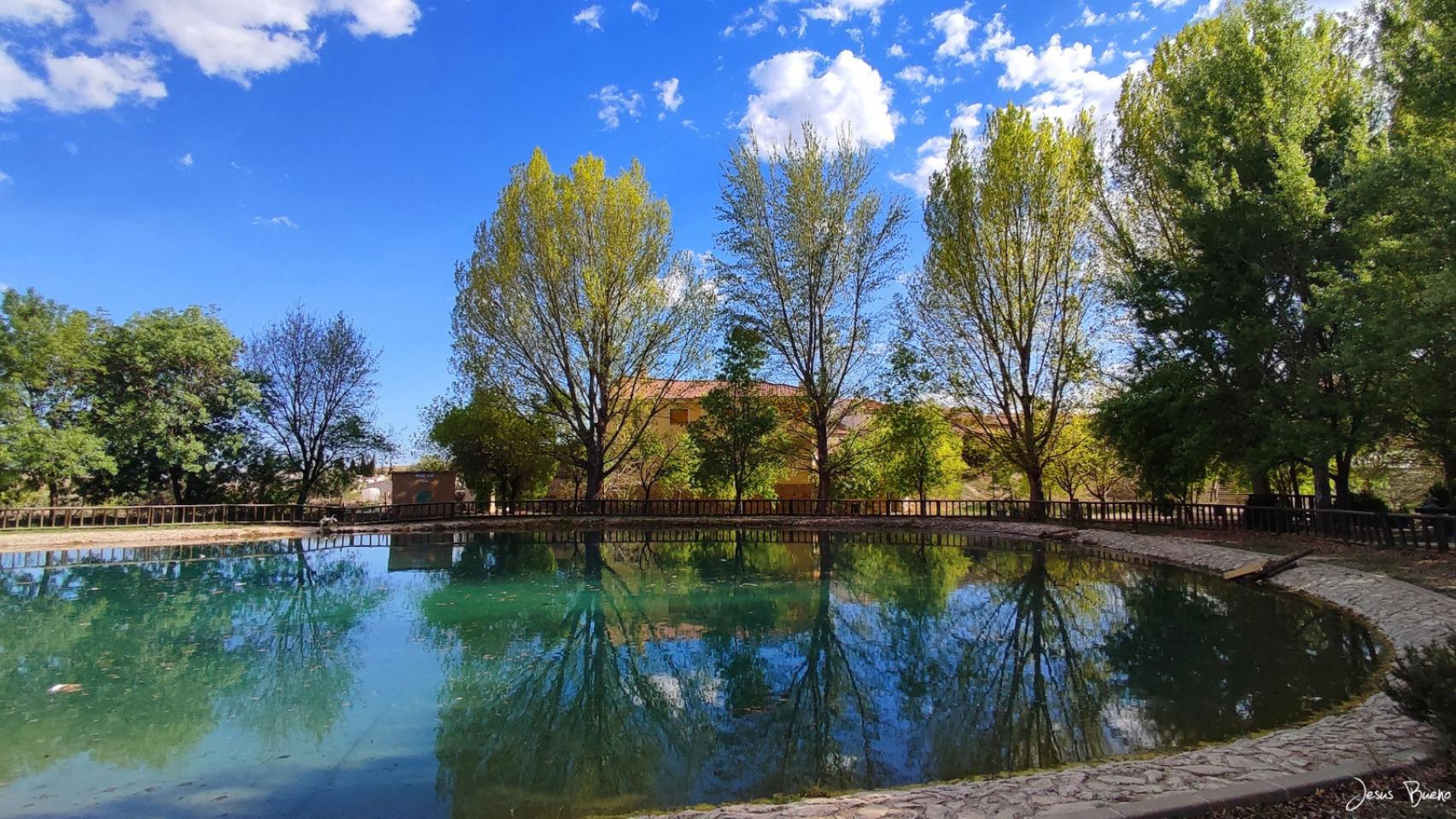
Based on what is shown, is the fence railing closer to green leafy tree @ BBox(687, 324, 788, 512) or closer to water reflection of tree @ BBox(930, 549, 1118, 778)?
green leafy tree @ BBox(687, 324, 788, 512)

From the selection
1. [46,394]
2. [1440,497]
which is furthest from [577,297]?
[1440,497]

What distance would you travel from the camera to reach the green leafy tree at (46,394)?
76.1 ft

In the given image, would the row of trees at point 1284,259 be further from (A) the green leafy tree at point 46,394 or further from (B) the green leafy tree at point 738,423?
(A) the green leafy tree at point 46,394

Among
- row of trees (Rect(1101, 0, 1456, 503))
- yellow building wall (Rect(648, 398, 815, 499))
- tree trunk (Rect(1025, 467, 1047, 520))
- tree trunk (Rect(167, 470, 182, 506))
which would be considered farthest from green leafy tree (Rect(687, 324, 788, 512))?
tree trunk (Rect(167, 470, 182, 506))

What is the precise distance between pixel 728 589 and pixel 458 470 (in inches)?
871

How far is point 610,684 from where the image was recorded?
763 cm

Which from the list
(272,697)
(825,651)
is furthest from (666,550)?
(272,697)

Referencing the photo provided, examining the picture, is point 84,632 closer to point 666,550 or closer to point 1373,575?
point 666,550

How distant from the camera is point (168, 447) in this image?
90.0 ft

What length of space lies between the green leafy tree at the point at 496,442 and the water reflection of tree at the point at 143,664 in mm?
14530

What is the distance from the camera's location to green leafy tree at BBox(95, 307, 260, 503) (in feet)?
89.0

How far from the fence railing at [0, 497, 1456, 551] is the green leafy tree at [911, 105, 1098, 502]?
2.82 m

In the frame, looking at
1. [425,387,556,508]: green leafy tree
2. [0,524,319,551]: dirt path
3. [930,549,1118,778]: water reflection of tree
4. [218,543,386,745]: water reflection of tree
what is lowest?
[218,543,386,745]: water reflection of tree

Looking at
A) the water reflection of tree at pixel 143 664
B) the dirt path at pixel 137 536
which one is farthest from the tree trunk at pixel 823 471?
the dirt path at pixel 137 536
